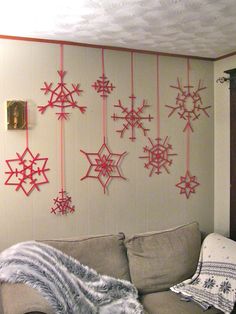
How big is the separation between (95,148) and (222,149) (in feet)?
4.27

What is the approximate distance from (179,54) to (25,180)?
1.82 metres

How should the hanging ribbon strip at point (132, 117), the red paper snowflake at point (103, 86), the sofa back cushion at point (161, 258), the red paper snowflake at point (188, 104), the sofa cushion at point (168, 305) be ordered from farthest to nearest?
the red paper snowflake at point (188, 104)
the hanging ribbon strip at point (132, 117)
the red paper snowflake at point (103, 86)
the sofa back cushion at point (161, 258)
the sofa cushion at point (168, 305)

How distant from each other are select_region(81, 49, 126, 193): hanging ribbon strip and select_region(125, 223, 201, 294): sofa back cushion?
0.61 meters

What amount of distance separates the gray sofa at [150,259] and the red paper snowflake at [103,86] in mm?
1214

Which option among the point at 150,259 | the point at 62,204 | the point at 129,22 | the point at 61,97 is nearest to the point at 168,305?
the point at 150,259

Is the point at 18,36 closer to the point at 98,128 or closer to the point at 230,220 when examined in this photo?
the point at 98,128

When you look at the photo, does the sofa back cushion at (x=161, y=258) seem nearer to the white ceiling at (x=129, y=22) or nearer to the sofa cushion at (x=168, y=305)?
the sofa cushion at (x=168, y=305)

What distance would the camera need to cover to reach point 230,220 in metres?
3.13

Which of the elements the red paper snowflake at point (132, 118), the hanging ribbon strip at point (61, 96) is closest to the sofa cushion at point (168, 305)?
the red paper snowflake at point (132, 118)

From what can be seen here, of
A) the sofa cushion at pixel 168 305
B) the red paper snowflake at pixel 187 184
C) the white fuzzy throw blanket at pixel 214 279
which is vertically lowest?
the sofa cushion at pixel 168 305

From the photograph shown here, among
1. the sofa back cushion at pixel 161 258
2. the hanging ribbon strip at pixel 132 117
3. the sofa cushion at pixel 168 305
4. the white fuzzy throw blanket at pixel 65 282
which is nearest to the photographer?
the white fuzzy throw blanket at pixel 65 282

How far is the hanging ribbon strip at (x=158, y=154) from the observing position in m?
3.04

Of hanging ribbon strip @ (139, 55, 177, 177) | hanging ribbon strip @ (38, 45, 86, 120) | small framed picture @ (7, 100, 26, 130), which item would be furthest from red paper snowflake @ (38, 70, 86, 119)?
hanging ribbon strip @ (139, 55, 177, 177)

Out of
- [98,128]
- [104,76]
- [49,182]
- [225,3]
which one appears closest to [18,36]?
[104,76]
